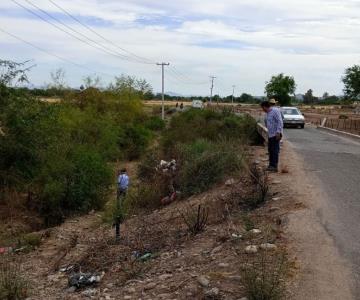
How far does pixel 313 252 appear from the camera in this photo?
7496 millimetres

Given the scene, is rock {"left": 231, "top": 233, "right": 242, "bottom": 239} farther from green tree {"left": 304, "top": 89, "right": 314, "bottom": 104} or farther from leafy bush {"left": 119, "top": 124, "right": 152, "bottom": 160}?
green tree {"left": 304, "top": 89, "right": 314, "bottom": 104}

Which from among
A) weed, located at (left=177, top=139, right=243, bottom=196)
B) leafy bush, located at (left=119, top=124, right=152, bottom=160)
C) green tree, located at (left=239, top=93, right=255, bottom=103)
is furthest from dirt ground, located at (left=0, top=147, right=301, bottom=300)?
green tree, located at (left=239, top=93, right=255, bottom=103)

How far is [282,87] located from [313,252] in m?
63.1

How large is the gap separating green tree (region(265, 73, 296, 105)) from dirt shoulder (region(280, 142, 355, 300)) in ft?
191

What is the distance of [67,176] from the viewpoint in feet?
65.7

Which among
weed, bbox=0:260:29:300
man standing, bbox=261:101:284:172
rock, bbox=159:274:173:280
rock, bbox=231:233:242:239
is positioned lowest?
weed, bbox=0:260:29:300

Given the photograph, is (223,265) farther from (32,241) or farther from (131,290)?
(32,241)

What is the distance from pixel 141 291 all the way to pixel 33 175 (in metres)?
15.1

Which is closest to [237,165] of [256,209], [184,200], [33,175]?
[184,200]

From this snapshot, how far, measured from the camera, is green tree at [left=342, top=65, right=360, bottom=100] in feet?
166

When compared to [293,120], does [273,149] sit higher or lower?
higher

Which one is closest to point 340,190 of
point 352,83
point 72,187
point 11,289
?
point 11,289

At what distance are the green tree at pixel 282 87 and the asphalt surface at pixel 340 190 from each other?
157ft

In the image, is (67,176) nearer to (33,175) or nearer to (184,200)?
(33,175)
